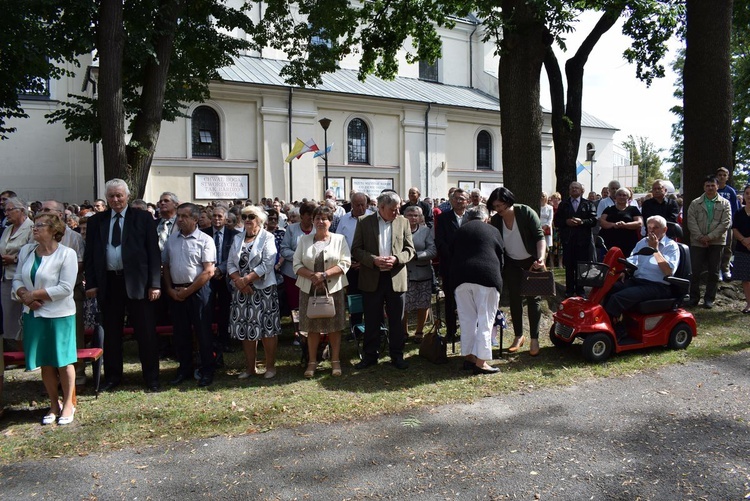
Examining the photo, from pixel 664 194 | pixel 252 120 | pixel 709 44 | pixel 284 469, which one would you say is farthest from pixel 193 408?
pixel 252 120

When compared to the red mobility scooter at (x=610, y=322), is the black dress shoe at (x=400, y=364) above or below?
below

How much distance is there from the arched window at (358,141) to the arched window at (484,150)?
776 centimetres

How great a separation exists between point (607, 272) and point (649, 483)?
3173 mm

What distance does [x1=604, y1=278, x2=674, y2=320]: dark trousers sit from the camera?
6.61 metres

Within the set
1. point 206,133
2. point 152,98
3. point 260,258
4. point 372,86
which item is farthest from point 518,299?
point 372,86

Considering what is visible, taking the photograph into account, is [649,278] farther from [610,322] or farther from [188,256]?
[188,256]

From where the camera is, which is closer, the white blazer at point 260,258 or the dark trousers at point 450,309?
the white blazer at point 260,258

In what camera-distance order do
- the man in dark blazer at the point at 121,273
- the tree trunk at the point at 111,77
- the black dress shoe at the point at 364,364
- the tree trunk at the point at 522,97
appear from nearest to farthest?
the man in dark blazer at the point at 121,273 < the black dress shoe at the point at 364,364 < the tree trunk at the point at 522,97 < the tree trunk at the point at 111,77

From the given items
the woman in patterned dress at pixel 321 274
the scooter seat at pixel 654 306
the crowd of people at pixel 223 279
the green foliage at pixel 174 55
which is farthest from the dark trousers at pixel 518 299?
the green foliage at pixel 174 55

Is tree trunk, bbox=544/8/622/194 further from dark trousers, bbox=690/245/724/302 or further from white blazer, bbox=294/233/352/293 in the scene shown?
white blazer, bbox=294/233/352/293

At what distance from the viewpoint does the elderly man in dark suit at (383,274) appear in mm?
6469

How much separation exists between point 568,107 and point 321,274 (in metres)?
11.2

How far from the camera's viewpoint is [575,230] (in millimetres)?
9406

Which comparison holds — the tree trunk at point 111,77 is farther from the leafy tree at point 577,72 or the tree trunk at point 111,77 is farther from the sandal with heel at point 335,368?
the leafy tree at point 577,72
